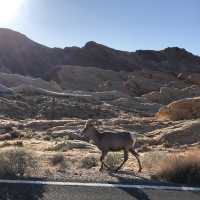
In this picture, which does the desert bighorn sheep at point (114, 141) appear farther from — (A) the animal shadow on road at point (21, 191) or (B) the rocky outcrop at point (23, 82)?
(B) the rocky outcrop at point (23, 82)

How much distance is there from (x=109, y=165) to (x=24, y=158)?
302cm

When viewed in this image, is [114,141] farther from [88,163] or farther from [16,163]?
[16,163]

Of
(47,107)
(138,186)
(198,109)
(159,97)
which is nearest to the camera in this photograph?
(138,186)

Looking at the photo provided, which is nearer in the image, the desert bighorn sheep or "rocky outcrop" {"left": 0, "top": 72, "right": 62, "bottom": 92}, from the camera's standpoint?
the desert bighorn sheep

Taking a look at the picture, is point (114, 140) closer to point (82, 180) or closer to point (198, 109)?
point (82, 180)

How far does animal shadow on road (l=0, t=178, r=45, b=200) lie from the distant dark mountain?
123 meters

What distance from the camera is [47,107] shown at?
2447 inches

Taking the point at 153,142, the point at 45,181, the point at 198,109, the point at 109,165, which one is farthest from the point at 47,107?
the point at 45,181

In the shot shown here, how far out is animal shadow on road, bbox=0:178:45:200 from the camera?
27.5ft

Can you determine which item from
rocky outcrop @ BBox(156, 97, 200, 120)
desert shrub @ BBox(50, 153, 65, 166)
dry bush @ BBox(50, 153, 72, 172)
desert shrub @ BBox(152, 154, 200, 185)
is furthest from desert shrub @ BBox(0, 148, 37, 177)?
Answer: rocky outcrop @ BBox(156, 97, 200, 120)

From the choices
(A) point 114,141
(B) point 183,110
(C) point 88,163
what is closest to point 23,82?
(B) point 183,110

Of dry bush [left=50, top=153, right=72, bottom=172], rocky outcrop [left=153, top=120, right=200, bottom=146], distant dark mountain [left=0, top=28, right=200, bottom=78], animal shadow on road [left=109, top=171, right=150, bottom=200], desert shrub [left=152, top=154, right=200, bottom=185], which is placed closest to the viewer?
animal shadow on road [left=109, top=171, right=150, bottom=200]

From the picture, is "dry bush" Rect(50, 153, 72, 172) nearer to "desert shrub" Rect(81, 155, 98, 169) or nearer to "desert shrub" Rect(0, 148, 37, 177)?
"desert shrub" Rect(81, 155, 98, 169)

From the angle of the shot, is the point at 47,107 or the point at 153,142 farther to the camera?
the point at 47,107
